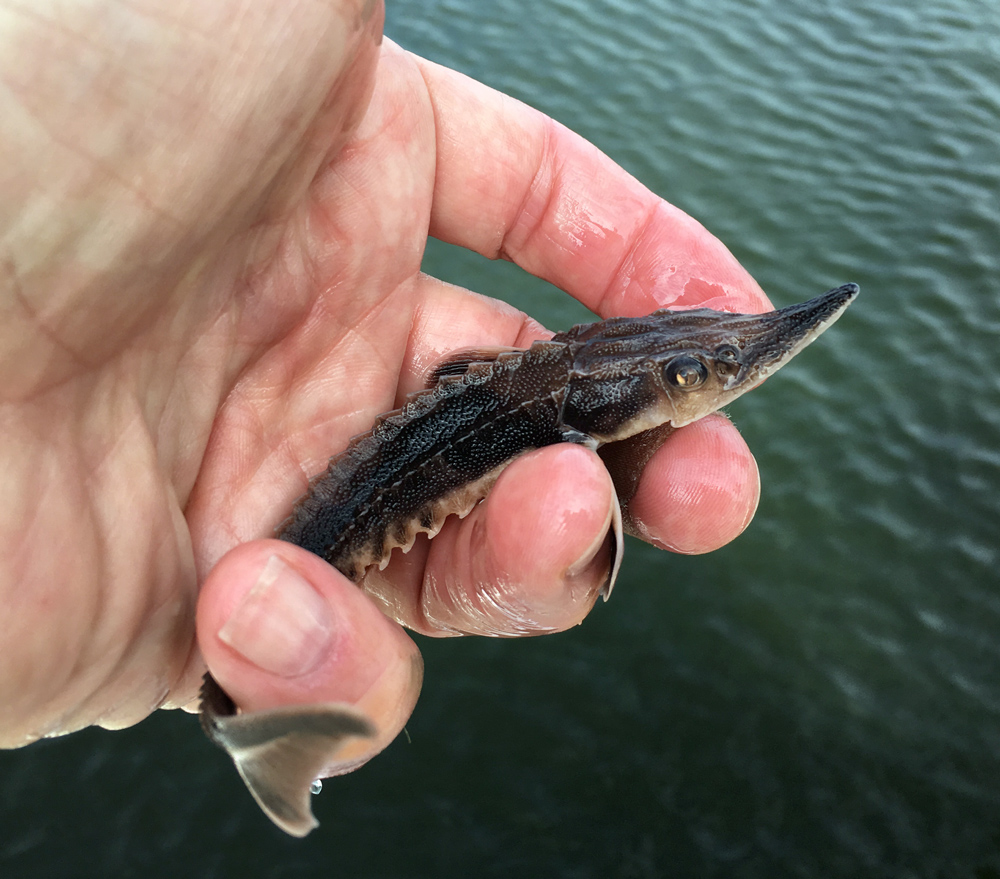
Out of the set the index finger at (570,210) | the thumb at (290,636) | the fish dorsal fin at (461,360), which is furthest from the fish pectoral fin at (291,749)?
the index finger at (570,210)

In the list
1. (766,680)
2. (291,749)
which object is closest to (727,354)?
(291,749)

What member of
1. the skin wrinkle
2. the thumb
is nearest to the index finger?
the skin wrinkle

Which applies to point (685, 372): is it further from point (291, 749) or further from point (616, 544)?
point (291, 749)

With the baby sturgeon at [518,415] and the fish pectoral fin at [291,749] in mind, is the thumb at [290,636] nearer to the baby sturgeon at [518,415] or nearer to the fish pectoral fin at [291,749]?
the fish pectoral fin at [291,749]

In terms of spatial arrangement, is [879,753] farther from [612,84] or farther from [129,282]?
[612,84]

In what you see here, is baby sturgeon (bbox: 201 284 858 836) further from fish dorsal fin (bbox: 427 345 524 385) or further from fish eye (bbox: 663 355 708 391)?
fish dorsal fin (bbox: 427 345 524 385)

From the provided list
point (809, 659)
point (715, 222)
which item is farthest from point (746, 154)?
point (809, 659)

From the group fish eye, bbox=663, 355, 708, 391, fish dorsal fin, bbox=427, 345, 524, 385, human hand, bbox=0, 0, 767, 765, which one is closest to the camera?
human hand, bbox=0, 0, 767, 765
